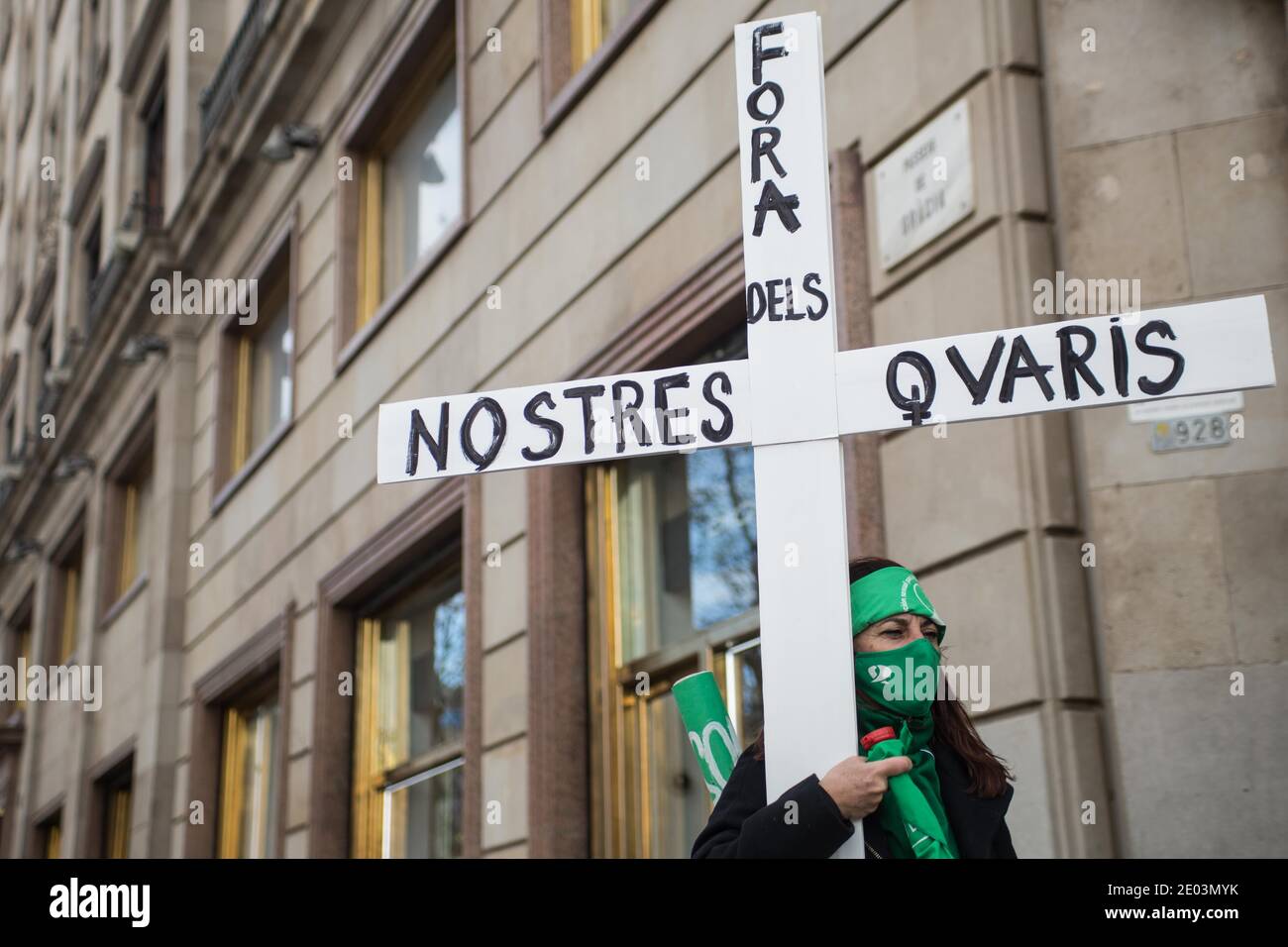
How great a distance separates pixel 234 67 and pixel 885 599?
15.5m

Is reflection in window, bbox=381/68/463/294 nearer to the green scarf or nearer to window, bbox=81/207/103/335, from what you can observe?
the green scarf

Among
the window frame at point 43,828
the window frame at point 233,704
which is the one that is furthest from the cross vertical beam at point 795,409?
the window frame at point 43,828

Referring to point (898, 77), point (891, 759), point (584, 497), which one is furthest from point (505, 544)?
point (891, 759)

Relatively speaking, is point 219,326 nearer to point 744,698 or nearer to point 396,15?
point 396,15

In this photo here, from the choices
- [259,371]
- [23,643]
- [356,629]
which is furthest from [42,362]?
[356,629]

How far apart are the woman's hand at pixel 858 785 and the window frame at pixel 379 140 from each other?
9.06m

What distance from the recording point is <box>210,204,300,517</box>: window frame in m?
15.0

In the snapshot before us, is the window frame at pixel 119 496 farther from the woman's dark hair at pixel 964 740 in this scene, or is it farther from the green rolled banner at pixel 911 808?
the green rolled banner at pixel 911 808

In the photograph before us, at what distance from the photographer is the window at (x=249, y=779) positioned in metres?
15.3

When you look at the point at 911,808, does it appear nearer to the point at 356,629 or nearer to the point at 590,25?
the point at 590,25

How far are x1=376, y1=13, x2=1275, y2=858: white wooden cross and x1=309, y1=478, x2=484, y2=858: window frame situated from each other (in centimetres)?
724

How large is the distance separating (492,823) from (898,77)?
16.8 ft
